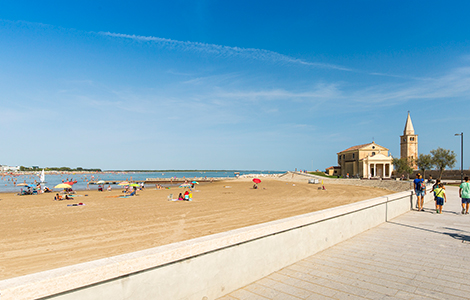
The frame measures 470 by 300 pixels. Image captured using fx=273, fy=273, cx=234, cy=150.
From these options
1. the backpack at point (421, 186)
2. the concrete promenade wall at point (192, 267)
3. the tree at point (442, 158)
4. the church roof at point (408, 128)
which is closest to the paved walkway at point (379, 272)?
the concrete promenade wall at point (192, 267)

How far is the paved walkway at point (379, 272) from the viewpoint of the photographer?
357 centimetres

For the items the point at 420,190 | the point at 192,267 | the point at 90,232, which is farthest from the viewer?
the point at 90,232

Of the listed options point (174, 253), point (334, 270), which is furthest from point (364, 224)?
point (174, 253)

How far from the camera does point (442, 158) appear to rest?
52.2m

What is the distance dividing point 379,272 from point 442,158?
60.7m

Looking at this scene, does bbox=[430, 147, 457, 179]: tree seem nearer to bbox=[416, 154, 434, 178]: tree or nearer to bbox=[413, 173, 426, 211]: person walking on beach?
bbox=[416, 154, 434, 178]: tree

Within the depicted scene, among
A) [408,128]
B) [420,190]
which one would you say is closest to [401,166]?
[408,128]

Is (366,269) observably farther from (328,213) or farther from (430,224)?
(430,224)

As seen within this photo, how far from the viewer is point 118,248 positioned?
29.5 ft

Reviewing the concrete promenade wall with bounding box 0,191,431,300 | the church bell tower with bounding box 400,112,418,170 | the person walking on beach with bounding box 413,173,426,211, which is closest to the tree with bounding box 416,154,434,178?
the church bell tower with bounding box 400,112,418,170

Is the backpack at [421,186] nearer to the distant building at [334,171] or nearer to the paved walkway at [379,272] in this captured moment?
the paved walkway at [379,272]

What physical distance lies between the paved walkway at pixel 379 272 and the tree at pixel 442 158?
56532mm

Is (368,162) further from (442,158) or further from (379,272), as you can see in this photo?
(379,272)

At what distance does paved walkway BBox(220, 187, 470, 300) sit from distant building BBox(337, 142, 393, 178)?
60139 mm
